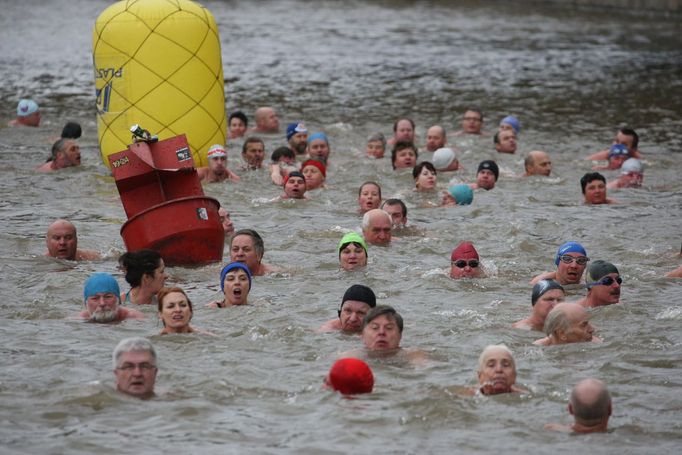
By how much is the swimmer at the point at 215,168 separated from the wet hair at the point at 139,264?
18.4 feet

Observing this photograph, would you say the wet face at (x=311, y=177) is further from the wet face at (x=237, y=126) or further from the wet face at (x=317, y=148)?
the wet face at (x=237, y=126)

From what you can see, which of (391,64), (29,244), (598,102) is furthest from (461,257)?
(391,64)

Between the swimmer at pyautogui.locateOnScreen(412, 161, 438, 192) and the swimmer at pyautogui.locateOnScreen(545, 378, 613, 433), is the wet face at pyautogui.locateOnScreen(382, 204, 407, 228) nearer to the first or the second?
the swimmer at pyautogui.locateOnScreen(412, 161, 438, 192)

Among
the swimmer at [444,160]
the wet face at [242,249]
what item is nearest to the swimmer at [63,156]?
the swimmer at [444,160]

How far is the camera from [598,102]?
26.6 m

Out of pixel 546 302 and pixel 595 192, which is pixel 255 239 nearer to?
pixel 546 302

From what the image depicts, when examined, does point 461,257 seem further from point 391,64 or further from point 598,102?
point 391,64

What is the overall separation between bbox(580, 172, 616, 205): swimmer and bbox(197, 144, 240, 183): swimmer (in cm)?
527

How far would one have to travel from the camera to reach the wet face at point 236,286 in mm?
12352

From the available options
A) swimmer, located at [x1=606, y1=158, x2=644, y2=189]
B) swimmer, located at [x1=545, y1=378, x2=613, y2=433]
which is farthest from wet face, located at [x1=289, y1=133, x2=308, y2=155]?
swimmer, located at [x1=545, y1=378, x2=613, y2=433]

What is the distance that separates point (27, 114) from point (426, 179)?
876 cm

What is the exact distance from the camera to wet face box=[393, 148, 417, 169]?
66.5ft

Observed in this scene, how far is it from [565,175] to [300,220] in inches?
208

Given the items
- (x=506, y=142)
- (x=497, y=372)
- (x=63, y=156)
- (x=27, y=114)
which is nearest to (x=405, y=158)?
(x=506, y=142)
